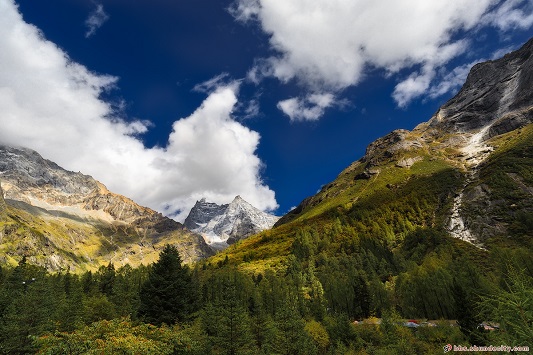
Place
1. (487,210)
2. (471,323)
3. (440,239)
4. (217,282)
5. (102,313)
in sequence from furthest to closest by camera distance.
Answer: (487,210), (440,239), (217,282), (102,313), (471,323)

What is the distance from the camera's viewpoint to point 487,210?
508ft

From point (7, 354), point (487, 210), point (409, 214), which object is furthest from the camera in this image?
point (409, 214)

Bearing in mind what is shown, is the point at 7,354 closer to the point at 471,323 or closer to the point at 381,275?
the point at 471,323

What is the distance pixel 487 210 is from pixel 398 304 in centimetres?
9790

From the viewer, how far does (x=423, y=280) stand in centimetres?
7906

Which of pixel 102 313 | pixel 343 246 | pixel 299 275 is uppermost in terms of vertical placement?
pixel 343 246

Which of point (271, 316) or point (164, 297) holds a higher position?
point (164, 297)

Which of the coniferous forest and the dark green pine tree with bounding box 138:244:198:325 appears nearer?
the coniferous forest

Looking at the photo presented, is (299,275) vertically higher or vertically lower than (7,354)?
higher

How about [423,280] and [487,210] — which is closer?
[423,280]

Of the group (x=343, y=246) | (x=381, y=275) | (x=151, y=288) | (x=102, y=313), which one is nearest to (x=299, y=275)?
(x=381, y=275)

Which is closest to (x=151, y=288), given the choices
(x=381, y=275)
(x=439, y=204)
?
(x=381, y=275)

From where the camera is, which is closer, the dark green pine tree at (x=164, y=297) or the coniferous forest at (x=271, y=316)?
the coniferous forest at (x=271, y=316)

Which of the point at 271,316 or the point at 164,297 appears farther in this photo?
the point at 271,316
